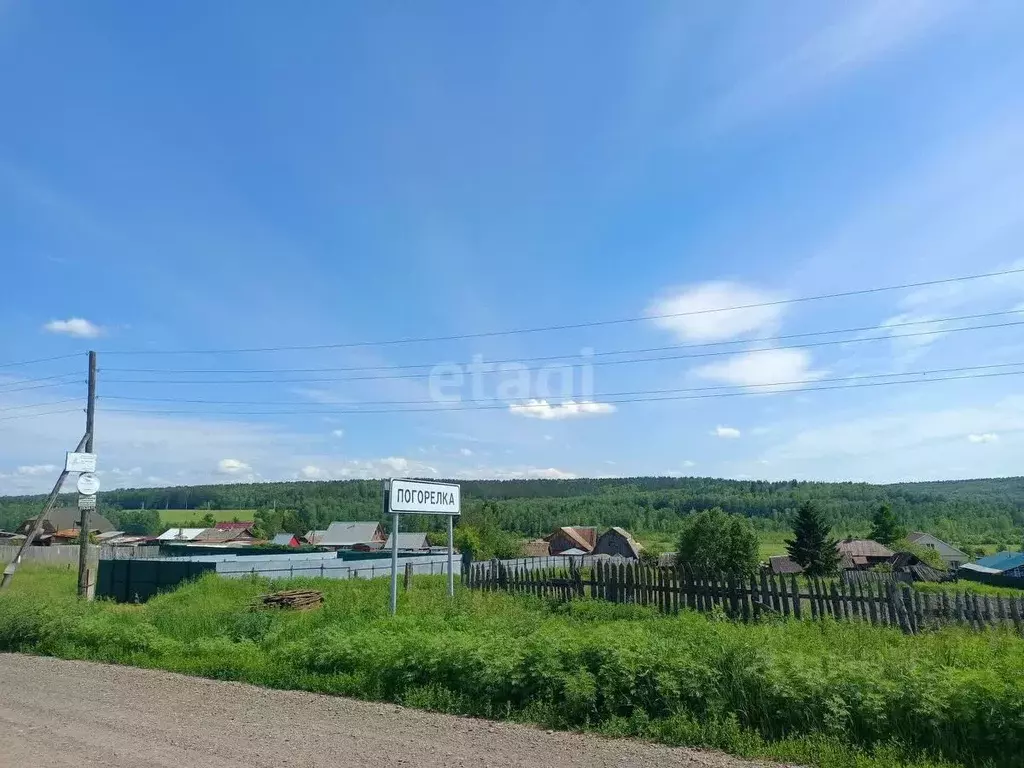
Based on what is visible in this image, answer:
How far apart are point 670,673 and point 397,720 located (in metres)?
2.78

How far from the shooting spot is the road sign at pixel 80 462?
733 inches

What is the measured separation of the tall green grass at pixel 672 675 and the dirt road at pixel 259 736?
0.35 metres

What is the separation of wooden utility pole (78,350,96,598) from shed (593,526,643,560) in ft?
241

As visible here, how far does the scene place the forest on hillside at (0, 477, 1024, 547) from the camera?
453ft

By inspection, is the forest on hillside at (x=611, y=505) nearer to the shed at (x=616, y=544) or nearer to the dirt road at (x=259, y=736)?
the shed at (x=616, y=544)

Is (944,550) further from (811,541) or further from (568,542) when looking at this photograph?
(568,542)

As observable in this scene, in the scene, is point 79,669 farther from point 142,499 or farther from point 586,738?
point 142,499

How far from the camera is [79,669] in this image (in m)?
9.76

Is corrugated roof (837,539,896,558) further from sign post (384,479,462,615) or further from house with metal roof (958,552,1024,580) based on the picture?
sign post (384,479,462,615)

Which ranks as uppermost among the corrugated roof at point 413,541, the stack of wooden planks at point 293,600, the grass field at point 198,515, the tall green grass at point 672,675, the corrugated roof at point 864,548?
the tall green grass at point 672,675

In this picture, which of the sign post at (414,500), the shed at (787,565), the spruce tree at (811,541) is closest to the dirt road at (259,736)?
the sign post at (414,500)

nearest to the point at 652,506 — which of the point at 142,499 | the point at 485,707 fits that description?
the point at 142,499

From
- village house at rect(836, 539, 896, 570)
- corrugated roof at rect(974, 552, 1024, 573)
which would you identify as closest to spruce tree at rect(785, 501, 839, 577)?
village house at rect(836, 539, 896, 570)

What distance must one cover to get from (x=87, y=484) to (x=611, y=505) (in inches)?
6545
